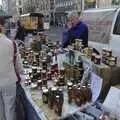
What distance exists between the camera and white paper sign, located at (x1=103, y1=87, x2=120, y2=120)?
2.61m

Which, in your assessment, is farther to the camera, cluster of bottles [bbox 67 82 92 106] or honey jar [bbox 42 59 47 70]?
honey jar [bbox 42 59 47 70]

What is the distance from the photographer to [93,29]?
27.6 ft

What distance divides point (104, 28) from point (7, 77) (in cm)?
469

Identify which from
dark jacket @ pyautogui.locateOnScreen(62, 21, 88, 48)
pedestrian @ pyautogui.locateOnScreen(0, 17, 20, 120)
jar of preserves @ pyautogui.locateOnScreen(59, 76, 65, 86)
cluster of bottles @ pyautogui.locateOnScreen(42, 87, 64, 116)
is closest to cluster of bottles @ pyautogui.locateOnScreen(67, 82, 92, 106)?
cluster of bottles @ pyautogui.locateOnScreen(42, 87, 64, 116)

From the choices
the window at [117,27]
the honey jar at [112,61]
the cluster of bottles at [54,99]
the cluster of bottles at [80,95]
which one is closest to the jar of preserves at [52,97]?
the cluster of bottles at [54,99]

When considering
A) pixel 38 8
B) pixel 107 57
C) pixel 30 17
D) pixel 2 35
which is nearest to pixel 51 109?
pixel 107 57

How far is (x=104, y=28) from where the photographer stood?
782cm

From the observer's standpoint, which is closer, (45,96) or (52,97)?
(52,97)

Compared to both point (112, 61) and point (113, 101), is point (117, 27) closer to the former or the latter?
point (112, 61)

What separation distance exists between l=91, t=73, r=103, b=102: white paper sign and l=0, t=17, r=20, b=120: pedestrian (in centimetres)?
98

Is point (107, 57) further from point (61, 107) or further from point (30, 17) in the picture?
point (30, 17)

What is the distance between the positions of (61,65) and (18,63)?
0.69m

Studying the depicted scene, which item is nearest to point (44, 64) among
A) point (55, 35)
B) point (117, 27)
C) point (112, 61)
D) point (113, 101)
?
point (112, 61)

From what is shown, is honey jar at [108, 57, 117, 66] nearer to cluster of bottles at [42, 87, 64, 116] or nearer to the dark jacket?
cluster of bottles at [42, 87, 64, 116]
